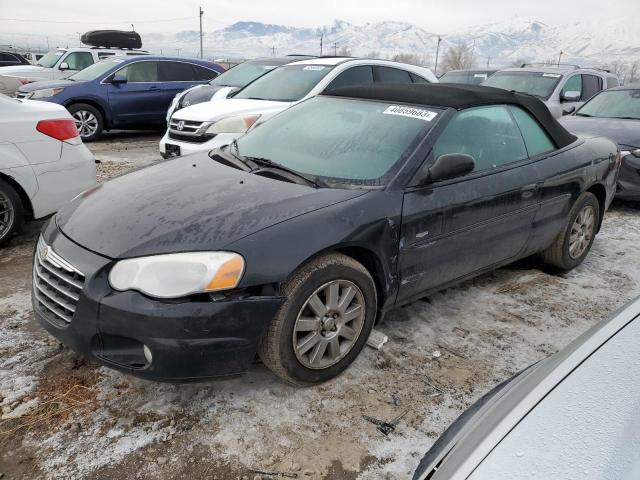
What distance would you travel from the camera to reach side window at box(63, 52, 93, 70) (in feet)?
43.5

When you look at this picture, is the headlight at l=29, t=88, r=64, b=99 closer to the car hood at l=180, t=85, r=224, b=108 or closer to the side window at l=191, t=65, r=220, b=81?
the car hood at l=180, t=85, r=224, b=108

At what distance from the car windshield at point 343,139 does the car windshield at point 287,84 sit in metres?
3.35

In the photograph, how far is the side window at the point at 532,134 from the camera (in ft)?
11.9

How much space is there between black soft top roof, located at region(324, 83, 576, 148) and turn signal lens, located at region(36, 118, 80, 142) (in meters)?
2.26

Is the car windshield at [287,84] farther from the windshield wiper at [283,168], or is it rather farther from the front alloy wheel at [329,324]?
the front alloy wheel at [329,324]

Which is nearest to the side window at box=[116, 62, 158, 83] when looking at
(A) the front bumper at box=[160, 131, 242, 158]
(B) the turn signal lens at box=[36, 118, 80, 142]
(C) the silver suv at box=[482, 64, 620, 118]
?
(A) the front bumper at box=[160, 131, 242, 158]

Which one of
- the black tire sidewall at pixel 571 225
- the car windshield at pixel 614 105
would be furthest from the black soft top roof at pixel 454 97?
the car windshield at pixel 614 105

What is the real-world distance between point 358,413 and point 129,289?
1.20 meters

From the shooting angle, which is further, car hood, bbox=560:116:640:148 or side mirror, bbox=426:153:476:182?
car hood, bbox=560:116:640:148

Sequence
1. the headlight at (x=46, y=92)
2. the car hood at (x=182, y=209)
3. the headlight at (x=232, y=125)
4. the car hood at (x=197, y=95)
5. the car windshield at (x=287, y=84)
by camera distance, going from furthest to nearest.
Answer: the headlight at (x=46, y=92)
the car hood at (x=197, y=95)
the car windshield at (x=287, y=84)
the headlight at (x=232, y=125)
the car hood at (x=182, y=209)

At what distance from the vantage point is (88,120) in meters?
9.30

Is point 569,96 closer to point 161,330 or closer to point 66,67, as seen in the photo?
point 161,330

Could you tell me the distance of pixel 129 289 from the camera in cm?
216

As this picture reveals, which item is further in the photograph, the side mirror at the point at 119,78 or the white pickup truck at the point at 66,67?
the white pickup truck at the point at 66,67
